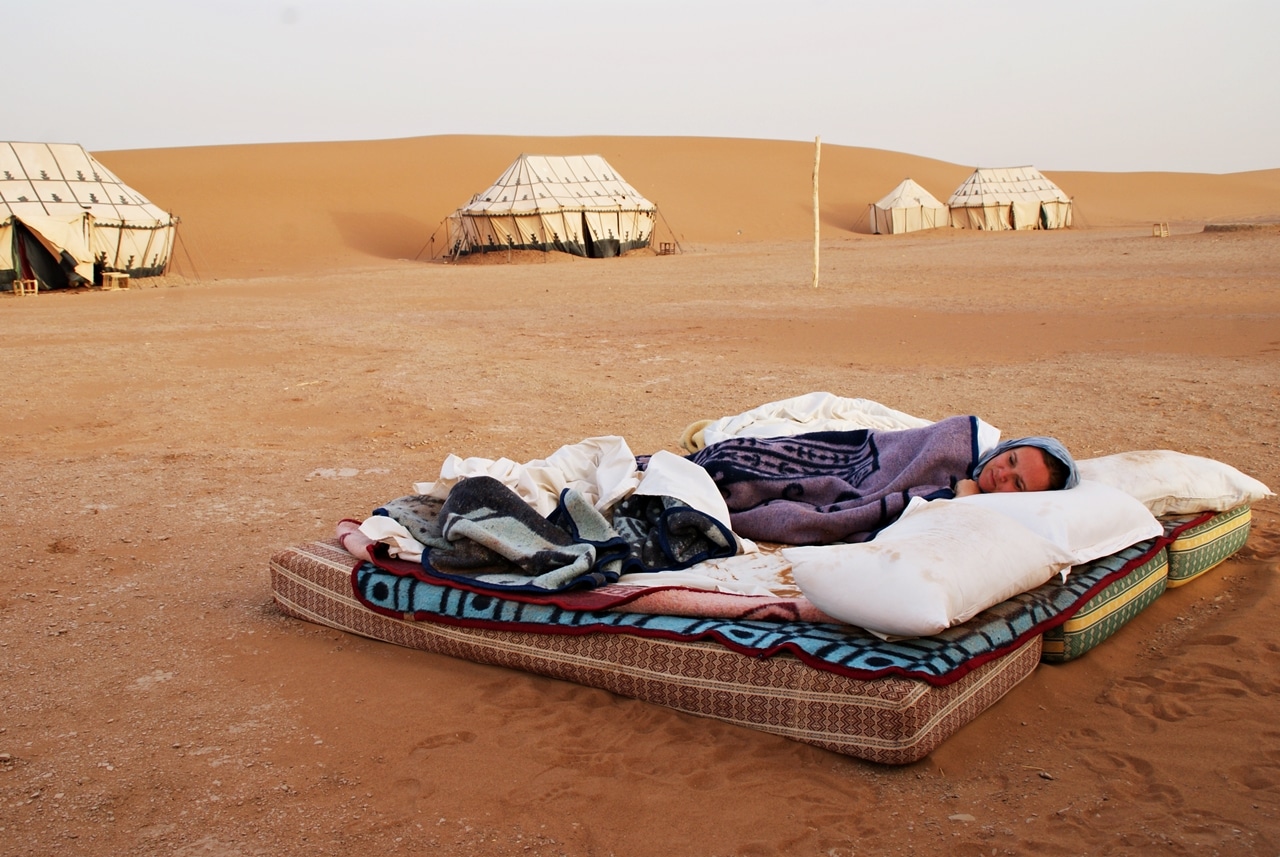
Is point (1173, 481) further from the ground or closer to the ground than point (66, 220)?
closer to the ground

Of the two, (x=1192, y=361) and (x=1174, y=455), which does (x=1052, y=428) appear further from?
(x=1192, y=361)

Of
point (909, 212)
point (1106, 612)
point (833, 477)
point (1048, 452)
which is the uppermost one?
point (909, 212)

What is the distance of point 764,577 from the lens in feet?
10.7

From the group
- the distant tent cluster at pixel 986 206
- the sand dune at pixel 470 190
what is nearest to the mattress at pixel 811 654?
the sand dune at pixel 470 190

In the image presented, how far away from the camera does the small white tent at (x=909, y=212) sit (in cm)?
3481

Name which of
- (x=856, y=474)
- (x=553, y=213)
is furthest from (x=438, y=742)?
(x=553, y=213)

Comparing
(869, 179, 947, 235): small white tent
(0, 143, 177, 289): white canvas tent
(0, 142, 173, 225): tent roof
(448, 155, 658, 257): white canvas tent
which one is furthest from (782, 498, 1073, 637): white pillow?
(869, 179, 947, 235): small white tent

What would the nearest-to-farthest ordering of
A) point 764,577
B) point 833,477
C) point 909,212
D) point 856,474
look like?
point 764,577
point 833,477
point 856,474
point 909,212

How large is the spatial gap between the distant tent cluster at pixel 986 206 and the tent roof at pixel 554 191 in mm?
12026

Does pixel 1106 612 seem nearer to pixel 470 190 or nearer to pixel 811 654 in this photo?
pixel 811 654

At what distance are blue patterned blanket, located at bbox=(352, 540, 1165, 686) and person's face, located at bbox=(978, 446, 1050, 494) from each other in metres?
0.35

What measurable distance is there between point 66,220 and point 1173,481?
19673mm

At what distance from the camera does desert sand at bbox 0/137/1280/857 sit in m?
2.34

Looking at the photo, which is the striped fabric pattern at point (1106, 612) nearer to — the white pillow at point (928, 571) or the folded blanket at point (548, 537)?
the white pillow at point (928, 571)
